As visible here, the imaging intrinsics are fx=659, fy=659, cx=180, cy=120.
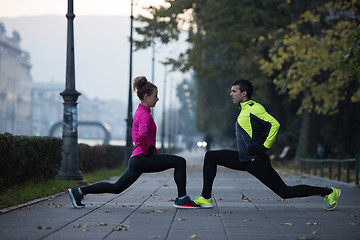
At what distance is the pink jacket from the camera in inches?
349

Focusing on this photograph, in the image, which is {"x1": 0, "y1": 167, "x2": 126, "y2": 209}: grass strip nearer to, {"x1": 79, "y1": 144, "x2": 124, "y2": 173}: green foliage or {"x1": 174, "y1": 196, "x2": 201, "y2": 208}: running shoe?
{"x1": 174, "y1": 196, "x2": 201, "y2": 208}: running shoe

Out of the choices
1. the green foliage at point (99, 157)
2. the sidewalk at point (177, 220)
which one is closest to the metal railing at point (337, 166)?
the sidewalk at point (177, 220)

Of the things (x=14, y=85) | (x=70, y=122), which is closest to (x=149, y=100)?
(x=70, y=122)

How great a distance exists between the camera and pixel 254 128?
28.8 ft

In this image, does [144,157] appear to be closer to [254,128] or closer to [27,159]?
[254,128]

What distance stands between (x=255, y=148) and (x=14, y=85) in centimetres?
12149

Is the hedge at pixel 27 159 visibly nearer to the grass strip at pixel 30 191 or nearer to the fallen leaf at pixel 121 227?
the grass strip at pixel 30 191

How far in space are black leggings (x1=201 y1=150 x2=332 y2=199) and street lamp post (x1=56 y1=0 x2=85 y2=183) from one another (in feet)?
21.9

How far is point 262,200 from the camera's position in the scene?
441 inches

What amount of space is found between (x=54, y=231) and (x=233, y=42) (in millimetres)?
24730

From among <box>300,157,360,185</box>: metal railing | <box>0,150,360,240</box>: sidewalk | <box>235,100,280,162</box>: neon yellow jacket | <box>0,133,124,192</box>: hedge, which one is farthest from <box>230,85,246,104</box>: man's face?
<box>300,157,360,185</box>: metal railing

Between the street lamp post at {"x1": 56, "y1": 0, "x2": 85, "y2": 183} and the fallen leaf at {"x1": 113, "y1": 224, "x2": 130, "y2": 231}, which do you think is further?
the street lamp post at {"x1": 56, "y1": 0, "x2": 85, "y2": 183}

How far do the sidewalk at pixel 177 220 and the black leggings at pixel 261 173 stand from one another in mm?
275

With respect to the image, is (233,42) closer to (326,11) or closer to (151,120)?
(326,11)
